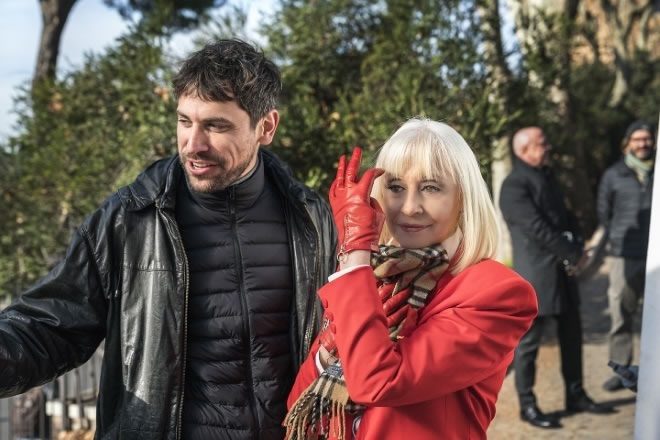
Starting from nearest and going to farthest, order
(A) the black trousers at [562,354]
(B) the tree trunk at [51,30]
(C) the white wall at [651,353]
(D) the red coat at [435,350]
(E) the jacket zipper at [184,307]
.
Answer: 1. (D) the red coat at [435,350]
2. (C) the white wall at [651,353]
3. (E) the jacket zipper at [184,307]
4. (A) the black trousers at [562,354]
5. (B) the tree trunk at [51,30]

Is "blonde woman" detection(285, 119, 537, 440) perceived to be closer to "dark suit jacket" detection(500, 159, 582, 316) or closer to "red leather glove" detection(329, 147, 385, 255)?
"red leather glove" detection(329, 147, 385, 255)

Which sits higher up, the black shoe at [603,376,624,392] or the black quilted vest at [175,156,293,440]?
the black quilted vest at [175,156,293,440]

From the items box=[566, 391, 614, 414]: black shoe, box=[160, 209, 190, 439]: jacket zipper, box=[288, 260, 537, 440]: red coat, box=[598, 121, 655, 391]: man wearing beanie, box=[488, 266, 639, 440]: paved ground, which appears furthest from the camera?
box=[598, 121, 655, 391]: man wearing beanie

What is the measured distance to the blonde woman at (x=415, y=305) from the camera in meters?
→ 1.83

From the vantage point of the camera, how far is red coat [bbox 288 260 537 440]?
5.93 feet

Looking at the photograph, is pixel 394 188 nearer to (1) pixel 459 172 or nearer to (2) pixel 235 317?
(1) pixel 459 172

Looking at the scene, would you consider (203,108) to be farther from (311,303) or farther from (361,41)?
(361,41)

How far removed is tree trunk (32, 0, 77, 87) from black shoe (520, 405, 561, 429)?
7.38 m

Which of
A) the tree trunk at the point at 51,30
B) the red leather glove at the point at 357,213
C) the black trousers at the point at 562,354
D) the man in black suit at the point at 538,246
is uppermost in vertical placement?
the tree trunk at the point at 51,30

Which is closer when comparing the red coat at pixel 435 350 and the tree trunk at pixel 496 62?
the red coat at pixel 435 350

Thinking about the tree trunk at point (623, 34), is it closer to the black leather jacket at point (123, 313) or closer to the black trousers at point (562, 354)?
the black trousers at point (562, 354)

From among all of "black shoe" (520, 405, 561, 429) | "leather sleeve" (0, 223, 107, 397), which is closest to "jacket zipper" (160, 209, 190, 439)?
"leather sleeve" (0, 223, 107, 397)

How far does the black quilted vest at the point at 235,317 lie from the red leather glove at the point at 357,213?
0.69m

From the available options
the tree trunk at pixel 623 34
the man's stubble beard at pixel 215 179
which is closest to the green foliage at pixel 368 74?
the man's stubble beard at pixel 215 179
